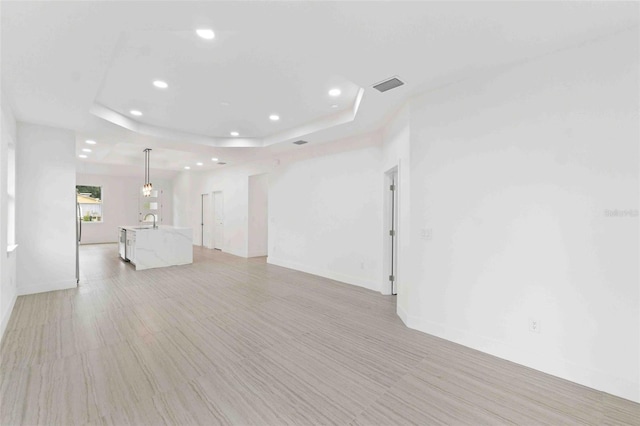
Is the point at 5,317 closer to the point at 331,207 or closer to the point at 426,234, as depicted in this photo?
the point at 331,207

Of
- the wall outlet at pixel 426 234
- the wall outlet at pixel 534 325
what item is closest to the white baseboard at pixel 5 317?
the wall outlet at pixel 426 234

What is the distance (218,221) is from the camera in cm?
990

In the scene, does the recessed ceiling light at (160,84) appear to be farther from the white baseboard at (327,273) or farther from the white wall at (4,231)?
the white baseboard at (327,273)

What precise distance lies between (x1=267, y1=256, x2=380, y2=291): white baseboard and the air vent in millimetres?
3309

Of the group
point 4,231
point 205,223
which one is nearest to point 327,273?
point 4,231

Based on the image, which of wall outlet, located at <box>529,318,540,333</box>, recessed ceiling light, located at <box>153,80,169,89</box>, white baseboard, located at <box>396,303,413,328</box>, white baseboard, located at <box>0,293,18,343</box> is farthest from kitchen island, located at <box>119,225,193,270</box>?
wall outlet, located at <box>529,318,540,333</box>

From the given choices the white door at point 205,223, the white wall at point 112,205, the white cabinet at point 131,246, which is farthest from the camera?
the white wall at point 112,205

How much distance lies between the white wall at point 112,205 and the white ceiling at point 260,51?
765 centimetres

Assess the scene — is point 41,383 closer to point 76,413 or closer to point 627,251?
point 76,413

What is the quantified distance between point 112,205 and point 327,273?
10351mm

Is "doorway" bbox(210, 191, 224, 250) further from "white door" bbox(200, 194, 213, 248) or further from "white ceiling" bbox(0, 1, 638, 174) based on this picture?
"white ceiling" bbox(0, 1, 638, 174)

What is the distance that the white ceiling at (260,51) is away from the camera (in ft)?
6.61

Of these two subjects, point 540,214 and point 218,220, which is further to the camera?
point 218,220

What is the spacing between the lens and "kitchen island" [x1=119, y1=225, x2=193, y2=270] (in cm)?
660
